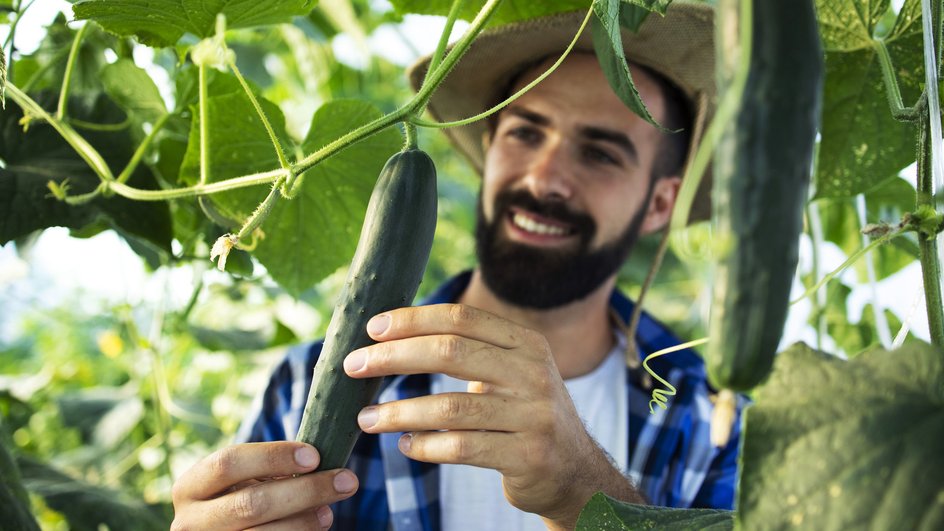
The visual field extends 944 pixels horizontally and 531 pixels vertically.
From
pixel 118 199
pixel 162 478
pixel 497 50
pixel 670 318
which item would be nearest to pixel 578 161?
pixel 497 50

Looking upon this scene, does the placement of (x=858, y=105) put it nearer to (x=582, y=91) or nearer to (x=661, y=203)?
(x=582, y=91)

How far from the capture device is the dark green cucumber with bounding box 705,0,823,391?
13.2 inches

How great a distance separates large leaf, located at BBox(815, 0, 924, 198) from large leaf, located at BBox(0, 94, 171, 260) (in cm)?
81

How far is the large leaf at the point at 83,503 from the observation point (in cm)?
124

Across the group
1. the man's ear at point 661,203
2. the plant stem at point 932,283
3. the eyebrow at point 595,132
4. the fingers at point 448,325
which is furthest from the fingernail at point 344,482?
the man's ear at point 661,203

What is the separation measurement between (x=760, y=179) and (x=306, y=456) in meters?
0.44

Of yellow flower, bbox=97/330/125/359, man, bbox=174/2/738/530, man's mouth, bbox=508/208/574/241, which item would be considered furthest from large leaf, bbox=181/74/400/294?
yellow flower, bbox=97/330/125/359

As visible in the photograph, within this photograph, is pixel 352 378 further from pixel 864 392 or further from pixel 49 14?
pixel 49 14

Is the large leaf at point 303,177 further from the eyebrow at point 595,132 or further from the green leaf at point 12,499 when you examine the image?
the eyebrow at point 595,132

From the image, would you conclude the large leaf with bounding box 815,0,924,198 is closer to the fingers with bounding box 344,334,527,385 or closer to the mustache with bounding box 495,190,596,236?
the fingers with bounding box 344,334,527,385

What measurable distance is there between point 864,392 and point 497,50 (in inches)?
45.0

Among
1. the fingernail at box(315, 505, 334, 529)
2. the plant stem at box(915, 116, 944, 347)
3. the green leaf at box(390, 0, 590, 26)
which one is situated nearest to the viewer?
the plant stem at box(915, 116, 944, 347)

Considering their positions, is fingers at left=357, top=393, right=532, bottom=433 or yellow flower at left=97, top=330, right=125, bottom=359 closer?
fingers at left=357, top=393, right=532, bottom=433

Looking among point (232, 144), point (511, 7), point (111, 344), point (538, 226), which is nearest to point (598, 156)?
point (538, 226)
